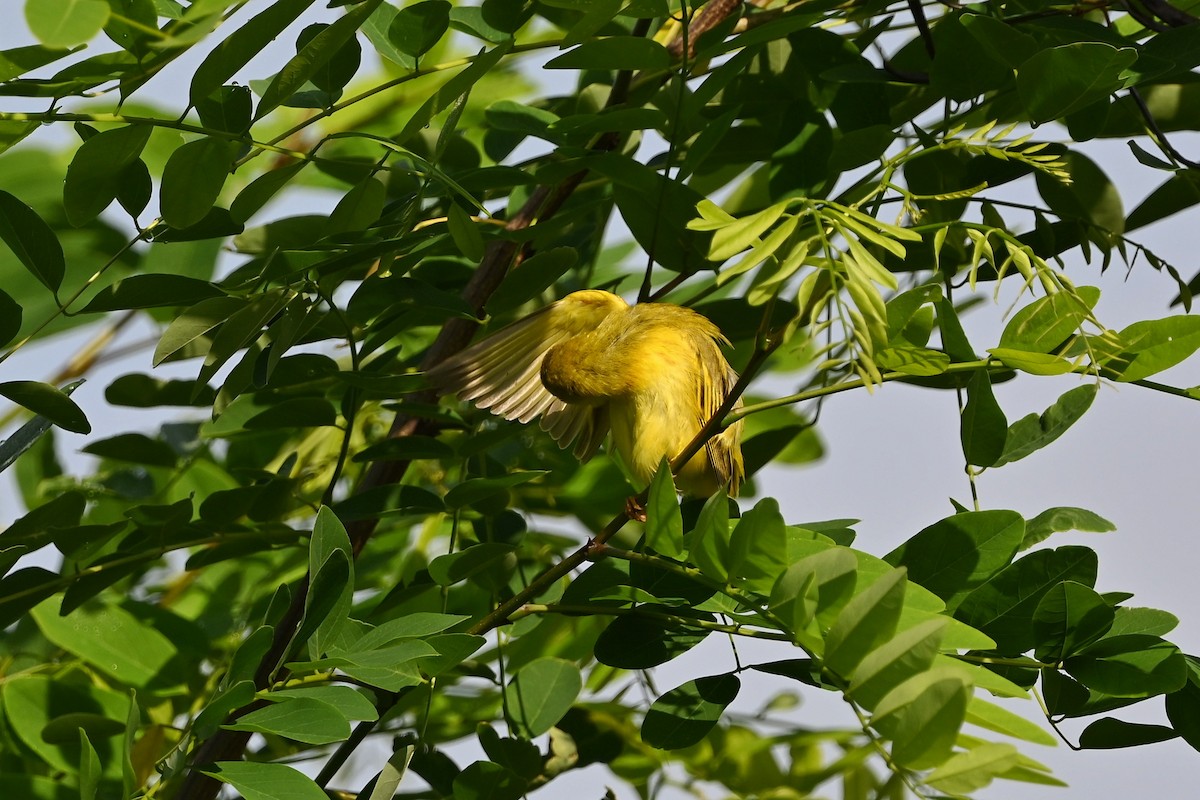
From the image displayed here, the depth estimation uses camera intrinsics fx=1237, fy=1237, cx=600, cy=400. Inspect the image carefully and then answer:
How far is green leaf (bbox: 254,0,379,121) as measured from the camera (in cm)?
94

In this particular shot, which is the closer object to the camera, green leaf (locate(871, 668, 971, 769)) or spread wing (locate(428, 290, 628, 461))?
green leaf (locate(871, 668, 971, 769))

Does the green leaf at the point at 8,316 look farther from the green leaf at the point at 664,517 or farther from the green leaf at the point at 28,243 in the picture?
the green leaf at the point at 664,517

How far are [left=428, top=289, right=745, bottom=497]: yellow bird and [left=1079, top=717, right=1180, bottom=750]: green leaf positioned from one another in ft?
1.46

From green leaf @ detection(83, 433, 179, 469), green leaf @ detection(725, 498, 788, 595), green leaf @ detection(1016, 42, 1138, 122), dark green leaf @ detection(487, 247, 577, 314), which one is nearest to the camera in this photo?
green leaf @ detection(725, 498, 788, 595)

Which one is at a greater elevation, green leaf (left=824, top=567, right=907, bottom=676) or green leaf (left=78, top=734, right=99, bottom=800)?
green leaf (left=824, top=567, right=907, bottom=676)

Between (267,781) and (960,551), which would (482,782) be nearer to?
(267,781)

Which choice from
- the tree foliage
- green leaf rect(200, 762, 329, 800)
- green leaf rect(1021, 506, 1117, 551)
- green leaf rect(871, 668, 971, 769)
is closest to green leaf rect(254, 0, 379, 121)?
the tree foliage

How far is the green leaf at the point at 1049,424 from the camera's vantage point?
1.15 m

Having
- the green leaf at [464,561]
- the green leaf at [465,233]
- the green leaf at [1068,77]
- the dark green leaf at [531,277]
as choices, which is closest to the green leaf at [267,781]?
the green leaf at [464,561]

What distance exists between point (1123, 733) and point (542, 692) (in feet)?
1.91

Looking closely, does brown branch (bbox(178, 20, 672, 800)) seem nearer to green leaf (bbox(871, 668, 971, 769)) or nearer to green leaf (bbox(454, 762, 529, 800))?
green leaf (bbox(454, 762, 529, 800))

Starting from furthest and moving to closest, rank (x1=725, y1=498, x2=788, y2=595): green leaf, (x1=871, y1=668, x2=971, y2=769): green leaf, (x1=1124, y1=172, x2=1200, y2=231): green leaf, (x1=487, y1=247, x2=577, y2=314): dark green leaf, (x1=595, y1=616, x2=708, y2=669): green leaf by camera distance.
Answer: (x1=1124, y1=172, x2=1200, y2=231): green leaf, (x1=487, y1=247, x2=577, y2=314): dark green leaf, (x1=595, y1=616, x2=708, y2=669): green leaf, (x1=725, y1=498, x2=788, y2=595): green leaf, (x1=871, y1=668, x2=971, y2=769): green leaf

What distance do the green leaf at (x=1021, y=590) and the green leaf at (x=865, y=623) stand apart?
8.5 inches

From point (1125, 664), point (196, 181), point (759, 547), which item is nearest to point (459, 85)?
point (196, 181)
